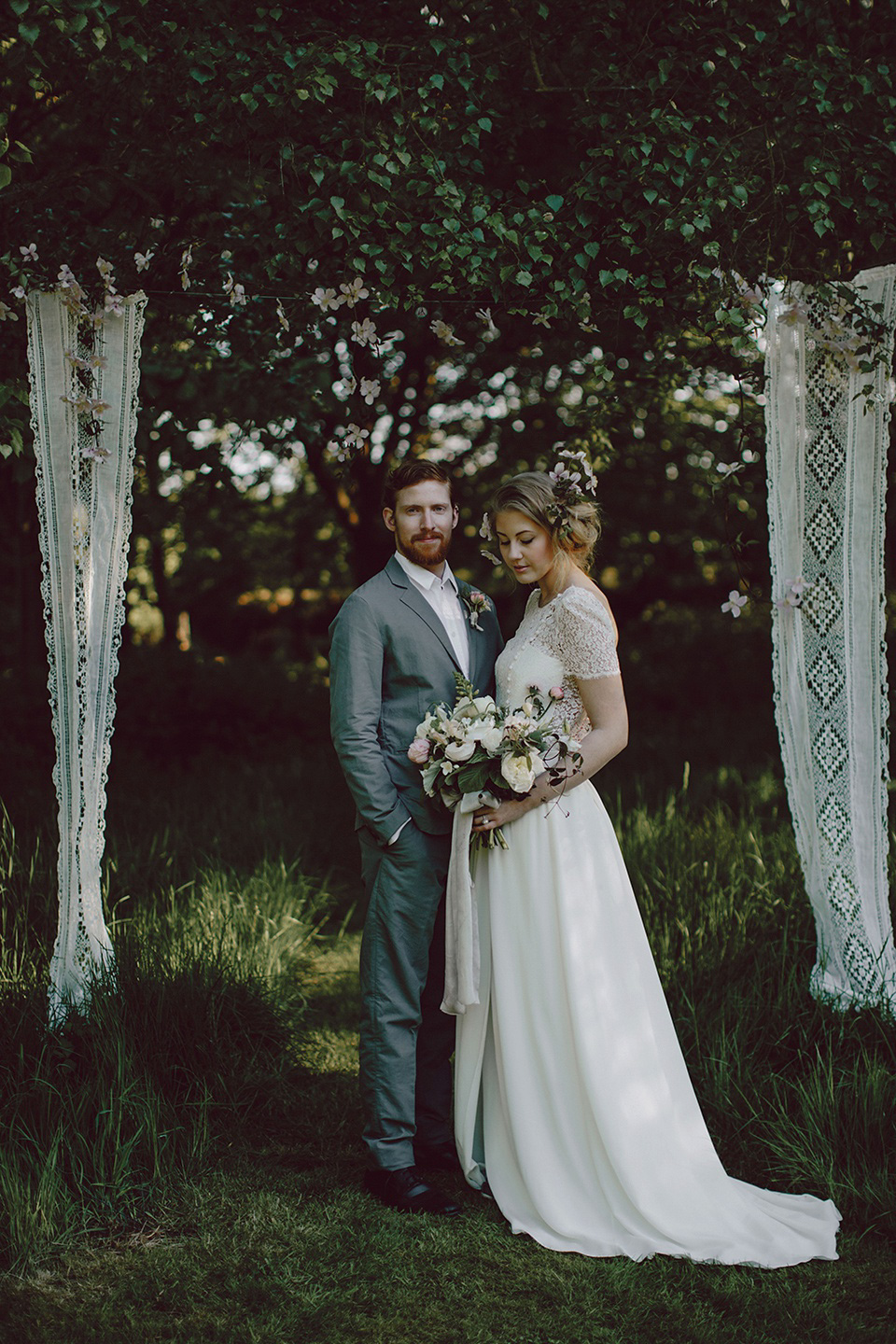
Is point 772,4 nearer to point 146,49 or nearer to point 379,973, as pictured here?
point 146,49

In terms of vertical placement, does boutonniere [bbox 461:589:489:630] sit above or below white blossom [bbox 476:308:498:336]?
below

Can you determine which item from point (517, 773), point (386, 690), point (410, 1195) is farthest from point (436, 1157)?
point (386, 690)

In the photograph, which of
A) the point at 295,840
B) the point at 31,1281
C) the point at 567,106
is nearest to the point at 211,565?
the point at 295,840

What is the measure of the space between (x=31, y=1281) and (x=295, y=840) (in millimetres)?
3628

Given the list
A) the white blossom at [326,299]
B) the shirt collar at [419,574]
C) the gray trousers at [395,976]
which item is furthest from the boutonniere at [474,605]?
the white blossom at [326,299]

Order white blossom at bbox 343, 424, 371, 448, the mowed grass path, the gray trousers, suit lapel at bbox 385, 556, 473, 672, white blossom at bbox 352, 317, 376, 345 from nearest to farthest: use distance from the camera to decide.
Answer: the mowed grass path → the gray trousers → suit lapel at bbox 385, 556, 473, 672 → white blossom at bbox 352, 317, 376, 345 → white blossom at bbox 343, 424, 371, 448

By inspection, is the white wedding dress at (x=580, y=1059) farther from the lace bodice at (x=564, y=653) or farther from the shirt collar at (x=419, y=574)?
the shirt collar at (x=419, y=574)

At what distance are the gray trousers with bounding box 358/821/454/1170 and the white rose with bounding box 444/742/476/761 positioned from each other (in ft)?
1.30

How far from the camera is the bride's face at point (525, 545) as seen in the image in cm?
342

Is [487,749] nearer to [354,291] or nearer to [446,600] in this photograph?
[446,600]

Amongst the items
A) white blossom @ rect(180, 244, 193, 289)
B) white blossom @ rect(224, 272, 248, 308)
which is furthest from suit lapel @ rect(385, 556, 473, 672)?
white blossom @ rect(180, 244, 193, 289)

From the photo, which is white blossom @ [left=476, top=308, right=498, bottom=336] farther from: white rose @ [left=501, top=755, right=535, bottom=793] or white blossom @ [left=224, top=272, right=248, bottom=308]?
white rose @ [left=501, top=755, right=535, bottom=793]

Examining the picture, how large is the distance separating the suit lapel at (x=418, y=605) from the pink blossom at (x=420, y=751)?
37 cm

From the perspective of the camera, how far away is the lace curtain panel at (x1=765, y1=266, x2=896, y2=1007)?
12.7 feet
